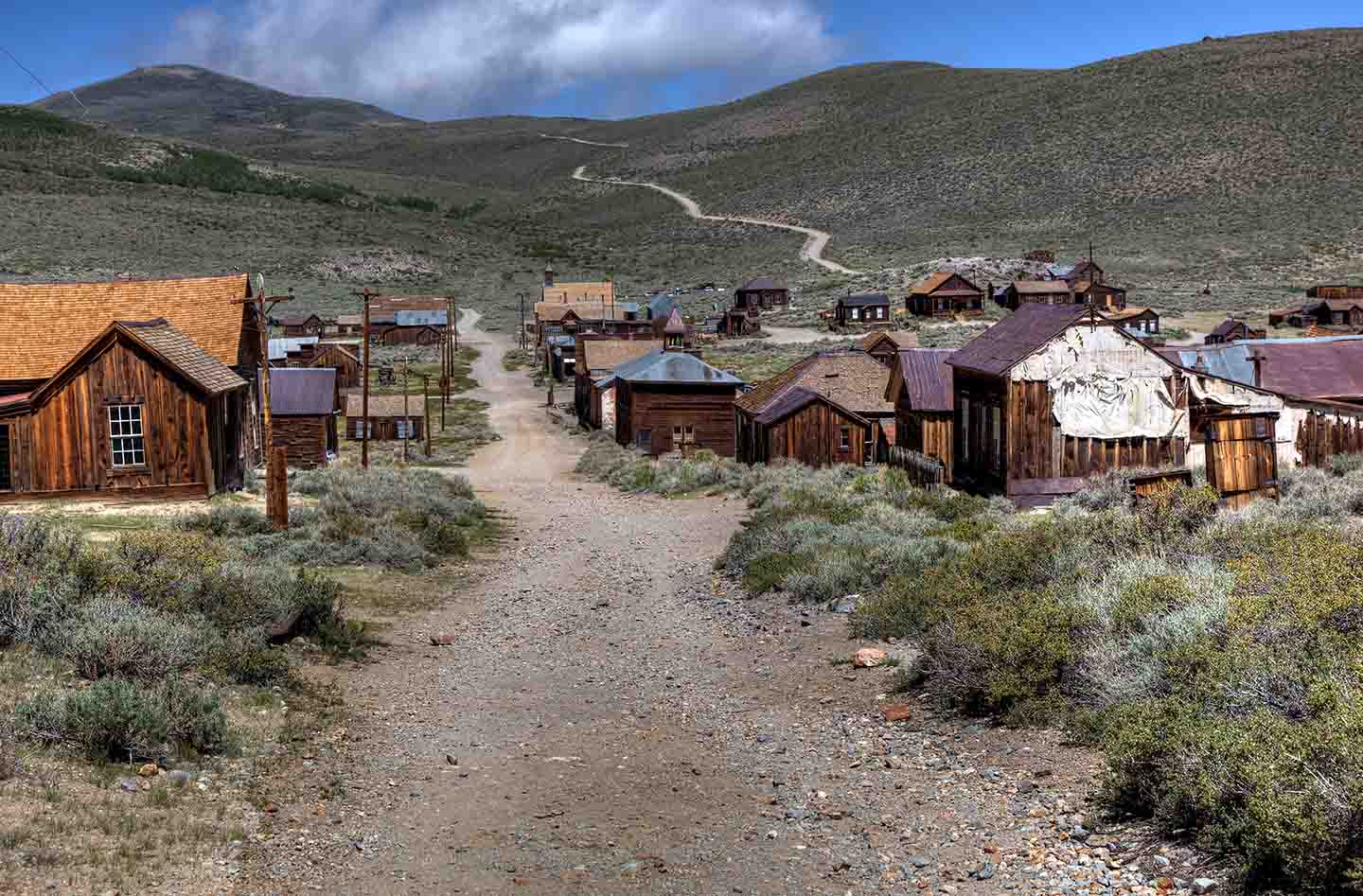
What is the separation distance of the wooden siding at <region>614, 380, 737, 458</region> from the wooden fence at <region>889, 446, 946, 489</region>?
46.2 ft

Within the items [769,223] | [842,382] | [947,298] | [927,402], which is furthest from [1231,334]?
[769,223]

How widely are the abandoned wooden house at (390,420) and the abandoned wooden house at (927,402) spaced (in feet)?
85.0

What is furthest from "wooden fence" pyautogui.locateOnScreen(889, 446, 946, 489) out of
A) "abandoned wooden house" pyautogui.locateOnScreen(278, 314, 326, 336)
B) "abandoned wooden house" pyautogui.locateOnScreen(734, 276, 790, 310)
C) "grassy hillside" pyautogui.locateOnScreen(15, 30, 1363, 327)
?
"abandoned wooden house" pyautogui.locateOnScreen(734, 276, 790, 310)

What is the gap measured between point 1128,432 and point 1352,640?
624 inches

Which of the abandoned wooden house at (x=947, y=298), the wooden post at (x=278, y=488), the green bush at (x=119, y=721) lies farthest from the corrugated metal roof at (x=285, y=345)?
the green bush at (x=119, y=721)

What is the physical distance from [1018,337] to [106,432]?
17.5 metres

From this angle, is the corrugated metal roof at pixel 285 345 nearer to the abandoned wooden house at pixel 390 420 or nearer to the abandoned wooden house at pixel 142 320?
the abandoned wooden house at pixel 390 420

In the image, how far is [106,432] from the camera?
77.0 ft

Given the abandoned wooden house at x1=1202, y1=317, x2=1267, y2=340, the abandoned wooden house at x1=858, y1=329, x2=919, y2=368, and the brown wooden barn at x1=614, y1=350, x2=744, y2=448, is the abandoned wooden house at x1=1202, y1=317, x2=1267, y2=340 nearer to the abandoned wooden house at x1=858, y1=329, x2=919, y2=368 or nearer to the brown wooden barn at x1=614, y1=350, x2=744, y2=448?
the abandoned wooden house at x1=858, y1=329, x2=919, y2=368

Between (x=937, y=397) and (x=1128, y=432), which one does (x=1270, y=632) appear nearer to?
(x=1128, y=432)

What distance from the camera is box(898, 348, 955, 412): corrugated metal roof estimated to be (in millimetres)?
28406

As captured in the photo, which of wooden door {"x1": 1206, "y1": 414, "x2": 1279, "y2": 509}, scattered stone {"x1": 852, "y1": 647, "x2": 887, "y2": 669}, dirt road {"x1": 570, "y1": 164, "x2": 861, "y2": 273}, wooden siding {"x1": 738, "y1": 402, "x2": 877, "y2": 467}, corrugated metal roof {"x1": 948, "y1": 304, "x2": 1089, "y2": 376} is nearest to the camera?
scattered stone {"x1": 852, "y1": 647, "x2": 887, "y2": 669}

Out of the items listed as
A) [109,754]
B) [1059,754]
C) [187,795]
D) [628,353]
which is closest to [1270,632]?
[1059,754]

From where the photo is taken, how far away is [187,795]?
829cm
